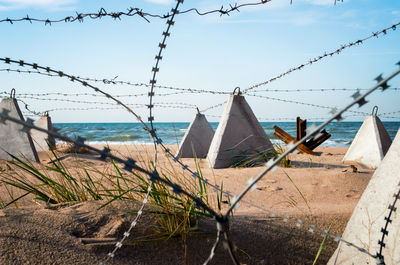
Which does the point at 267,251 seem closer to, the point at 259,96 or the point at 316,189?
the point at 316,189

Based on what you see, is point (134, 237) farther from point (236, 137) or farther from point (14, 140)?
point (14, 140)

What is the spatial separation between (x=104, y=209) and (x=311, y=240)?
134 centimetres

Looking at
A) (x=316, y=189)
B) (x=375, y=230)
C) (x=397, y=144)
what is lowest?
(x=316, y=189)

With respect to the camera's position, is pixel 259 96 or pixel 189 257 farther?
pixel 259 96

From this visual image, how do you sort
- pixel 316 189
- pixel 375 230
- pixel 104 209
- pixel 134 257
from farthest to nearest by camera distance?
1. pixel 316 189
2. pixel 104 209
3. pixel 134 257
4. pixel 375 230

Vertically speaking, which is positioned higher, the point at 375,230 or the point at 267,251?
the point at 375,230

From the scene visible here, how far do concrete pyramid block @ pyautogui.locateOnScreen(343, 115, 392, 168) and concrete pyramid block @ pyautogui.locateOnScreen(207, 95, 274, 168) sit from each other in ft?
5.57

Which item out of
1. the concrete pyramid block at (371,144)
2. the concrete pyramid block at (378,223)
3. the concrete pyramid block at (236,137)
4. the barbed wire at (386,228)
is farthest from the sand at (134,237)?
the concrete pyramid block at (371,144)

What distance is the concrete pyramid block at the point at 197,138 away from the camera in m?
7.64

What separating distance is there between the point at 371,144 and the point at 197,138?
3440mm

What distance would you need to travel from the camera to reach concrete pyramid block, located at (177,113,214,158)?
764 cm

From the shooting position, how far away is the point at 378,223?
1.64 metres

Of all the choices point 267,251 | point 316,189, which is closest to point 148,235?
point 267,251

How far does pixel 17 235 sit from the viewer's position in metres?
1.94
